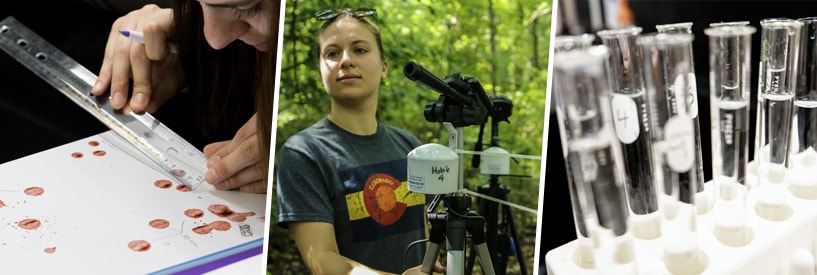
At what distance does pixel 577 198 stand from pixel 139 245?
2.30 feet

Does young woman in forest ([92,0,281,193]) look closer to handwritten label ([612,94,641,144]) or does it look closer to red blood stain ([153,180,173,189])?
red blood stain ([153,180,173,189])

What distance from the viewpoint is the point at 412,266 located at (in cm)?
112

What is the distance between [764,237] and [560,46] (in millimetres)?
397

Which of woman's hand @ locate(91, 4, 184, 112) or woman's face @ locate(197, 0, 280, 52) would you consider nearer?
woman's face @ locate(197, 0, 280, 52)

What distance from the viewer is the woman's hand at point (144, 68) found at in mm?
1403

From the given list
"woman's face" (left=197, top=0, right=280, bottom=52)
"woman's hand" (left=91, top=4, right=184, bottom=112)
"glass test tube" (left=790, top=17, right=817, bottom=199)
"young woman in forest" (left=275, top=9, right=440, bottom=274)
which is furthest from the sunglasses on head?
"glass test tube" (left=790, top=17, right=817, bottom=199)

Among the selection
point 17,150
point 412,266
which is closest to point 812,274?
point 412,266

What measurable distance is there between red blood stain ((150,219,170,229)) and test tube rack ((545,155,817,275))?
669mm

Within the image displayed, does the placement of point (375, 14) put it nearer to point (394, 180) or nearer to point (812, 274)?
point (394, 180)

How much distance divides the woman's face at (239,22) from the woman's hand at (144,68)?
0.19 meters

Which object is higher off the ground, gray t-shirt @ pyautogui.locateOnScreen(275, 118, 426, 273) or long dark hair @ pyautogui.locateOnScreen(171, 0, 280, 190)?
long dark hair @ pyautogui.locateOnScreen(171, 0, 280, 190)

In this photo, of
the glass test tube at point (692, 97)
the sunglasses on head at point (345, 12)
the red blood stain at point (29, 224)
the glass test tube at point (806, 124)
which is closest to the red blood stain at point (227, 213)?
the red blood stain at point (29, 224)

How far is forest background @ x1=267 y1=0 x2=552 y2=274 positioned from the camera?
1.05 m

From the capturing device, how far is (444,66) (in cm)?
109
